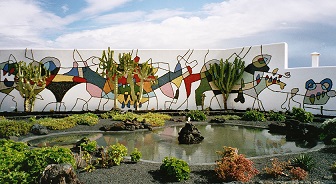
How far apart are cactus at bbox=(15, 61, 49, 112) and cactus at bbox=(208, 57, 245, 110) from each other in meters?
9.50

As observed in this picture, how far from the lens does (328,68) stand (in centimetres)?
1638

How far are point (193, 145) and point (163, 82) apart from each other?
926cm

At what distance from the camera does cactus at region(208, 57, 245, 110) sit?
19.4 metres

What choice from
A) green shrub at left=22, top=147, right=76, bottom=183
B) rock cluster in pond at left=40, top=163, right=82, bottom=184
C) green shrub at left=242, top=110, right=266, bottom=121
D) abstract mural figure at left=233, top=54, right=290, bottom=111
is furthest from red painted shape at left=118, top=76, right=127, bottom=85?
rock cluster in pond at left=40, top=163, right=82, bottom=184

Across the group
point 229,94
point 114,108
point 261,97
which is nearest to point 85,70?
point 114,108

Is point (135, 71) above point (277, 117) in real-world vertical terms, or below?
above

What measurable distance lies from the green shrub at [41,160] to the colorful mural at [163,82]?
11.8m

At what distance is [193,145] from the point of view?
1086cm

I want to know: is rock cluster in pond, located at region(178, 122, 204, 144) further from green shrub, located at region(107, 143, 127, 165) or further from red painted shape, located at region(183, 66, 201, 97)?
red painted shape, located at region(183, 66, 201, 97)

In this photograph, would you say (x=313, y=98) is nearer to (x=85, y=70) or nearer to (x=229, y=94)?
(x=229, y=94)

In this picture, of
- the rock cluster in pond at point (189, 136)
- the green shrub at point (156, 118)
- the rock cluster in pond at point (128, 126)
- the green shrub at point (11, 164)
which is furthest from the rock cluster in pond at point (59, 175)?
the green shrub at point (156, 118)

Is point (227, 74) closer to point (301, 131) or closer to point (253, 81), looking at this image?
point (253, 81)

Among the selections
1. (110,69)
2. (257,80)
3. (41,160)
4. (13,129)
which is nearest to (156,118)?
(110,69)

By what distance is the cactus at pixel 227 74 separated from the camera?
1936cm
